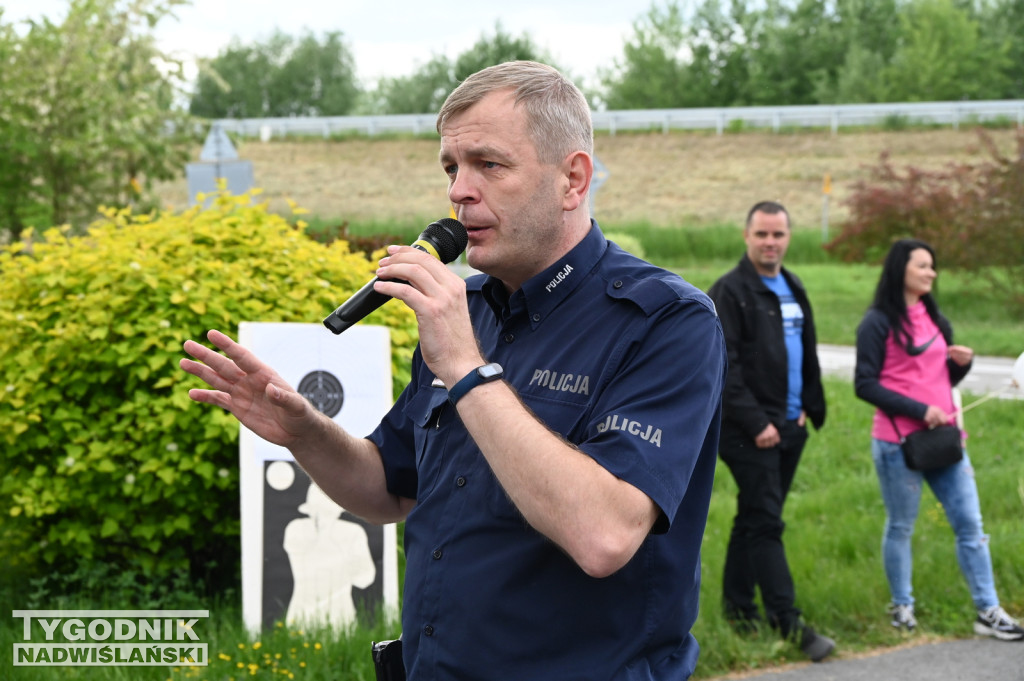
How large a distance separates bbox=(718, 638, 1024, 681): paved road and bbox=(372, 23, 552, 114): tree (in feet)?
186

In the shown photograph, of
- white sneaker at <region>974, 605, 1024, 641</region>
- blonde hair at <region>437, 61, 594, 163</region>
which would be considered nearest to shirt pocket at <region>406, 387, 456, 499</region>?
blonde hair at <region>437, 61, 594, 163</region>

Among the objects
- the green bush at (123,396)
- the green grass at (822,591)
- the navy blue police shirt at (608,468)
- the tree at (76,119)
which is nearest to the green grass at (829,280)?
the tree at (76,119)

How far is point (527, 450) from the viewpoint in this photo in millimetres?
1896

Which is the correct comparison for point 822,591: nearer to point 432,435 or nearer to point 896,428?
point 896,428

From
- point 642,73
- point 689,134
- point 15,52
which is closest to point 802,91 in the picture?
point 642,73

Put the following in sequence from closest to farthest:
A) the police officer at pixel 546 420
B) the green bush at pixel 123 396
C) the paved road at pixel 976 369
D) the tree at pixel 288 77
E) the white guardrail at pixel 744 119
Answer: the police officer at pixel 546 420 < the green bush at pixel 123 396 < the paved road at pixel 976 369 < the white guardrail at pixel 744 119 < the tree at pixel 288 77

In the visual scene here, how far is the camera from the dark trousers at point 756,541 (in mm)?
5711

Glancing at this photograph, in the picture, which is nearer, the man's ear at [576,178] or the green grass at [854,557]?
the man's ear at [576,178]

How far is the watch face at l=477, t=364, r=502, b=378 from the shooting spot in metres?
1.96

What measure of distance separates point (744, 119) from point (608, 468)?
161 feet

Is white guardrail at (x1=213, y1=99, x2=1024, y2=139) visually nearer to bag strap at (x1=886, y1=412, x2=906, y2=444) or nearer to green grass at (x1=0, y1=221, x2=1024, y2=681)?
green grass at (x1=0, y1=221, x2=1024, y2=681)

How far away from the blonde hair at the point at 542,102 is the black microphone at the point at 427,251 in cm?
23

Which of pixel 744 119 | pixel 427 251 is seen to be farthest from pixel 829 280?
pixel 744 119

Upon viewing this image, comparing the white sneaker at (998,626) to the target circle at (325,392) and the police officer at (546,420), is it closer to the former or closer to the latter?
the target circle at (325,392)
